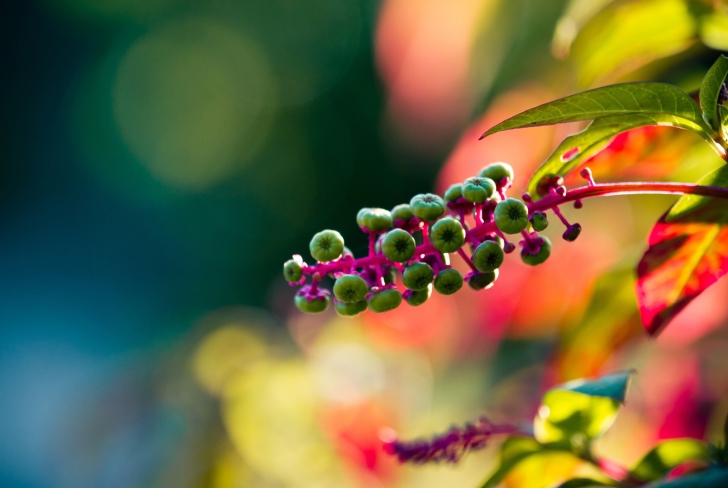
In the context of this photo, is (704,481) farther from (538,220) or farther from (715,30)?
(715,30)

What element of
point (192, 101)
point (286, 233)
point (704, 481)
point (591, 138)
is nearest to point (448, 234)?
point (591, 138)

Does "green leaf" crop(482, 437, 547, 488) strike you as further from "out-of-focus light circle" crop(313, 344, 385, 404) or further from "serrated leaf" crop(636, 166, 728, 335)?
"out-of-focus light circle" crop(313, 344, 385, 404)

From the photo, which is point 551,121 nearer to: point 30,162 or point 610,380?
point 610,380

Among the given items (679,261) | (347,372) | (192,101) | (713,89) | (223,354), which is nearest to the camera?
(713,89)

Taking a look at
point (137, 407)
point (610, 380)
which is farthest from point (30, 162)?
point (610, 380)

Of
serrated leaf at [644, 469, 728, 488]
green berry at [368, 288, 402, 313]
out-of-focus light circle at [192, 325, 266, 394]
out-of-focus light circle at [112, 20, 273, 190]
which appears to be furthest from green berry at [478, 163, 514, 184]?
out-of-focus light circle at [112, 20, 273, 190]

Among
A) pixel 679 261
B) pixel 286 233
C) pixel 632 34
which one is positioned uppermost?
pixel 286 233
